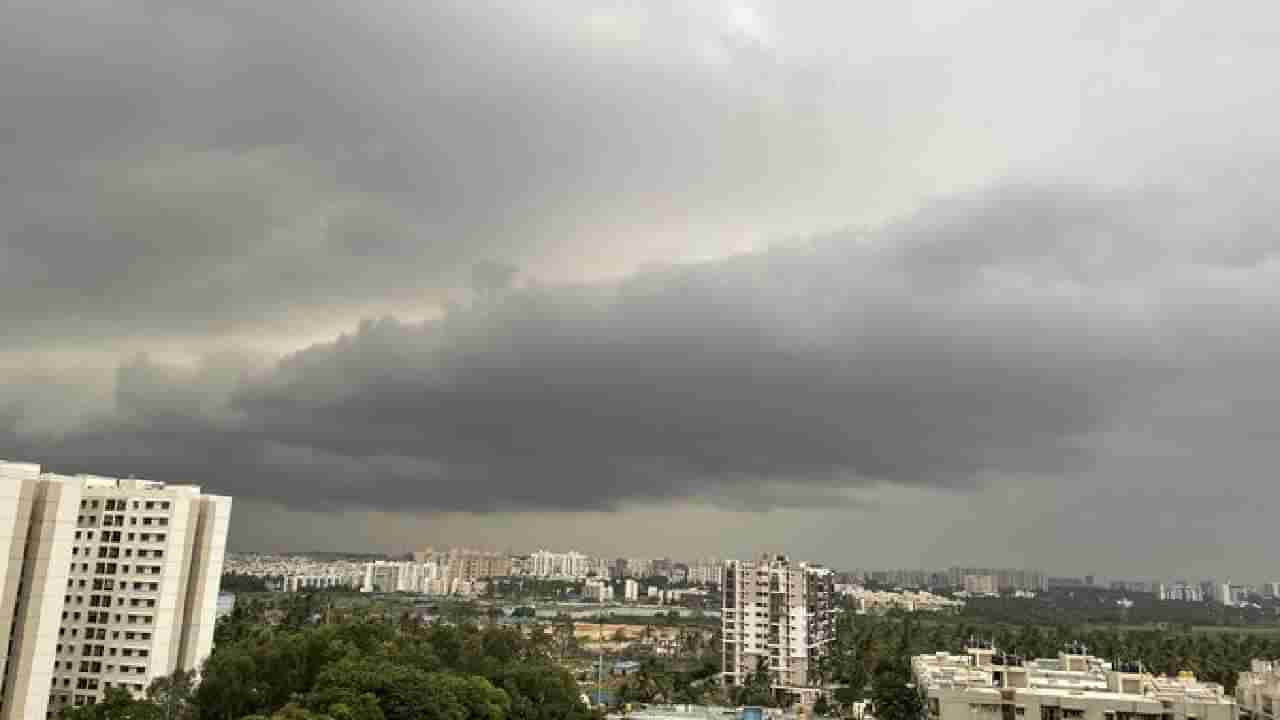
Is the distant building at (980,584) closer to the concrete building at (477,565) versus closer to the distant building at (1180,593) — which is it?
the distant building at (1180,593)

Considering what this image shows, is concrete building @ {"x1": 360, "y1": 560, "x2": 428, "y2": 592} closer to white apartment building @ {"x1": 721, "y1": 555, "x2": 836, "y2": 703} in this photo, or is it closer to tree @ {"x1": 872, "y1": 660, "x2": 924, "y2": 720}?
white apartment building @ {"x1": 721, "y1": 555, "x2": 836, "y2": 703}

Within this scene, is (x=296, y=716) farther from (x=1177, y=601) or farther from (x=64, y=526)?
(x=1177, y=601)

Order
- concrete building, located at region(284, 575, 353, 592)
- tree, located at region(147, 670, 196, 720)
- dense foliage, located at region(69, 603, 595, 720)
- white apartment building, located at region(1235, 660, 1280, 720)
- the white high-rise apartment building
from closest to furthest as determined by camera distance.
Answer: dense foliage, located at region(69, 603, 595, 720) < white apartment building, located at region(1235, 660, 1280, 720) < tree, located at region(147, 670, 196, 720) < the white high-rise apartment building < concrete building, located at region(284, 575, 353, 592)

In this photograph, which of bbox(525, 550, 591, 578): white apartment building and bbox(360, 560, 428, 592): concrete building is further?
bbox(525, 550, 591, 578): white apartment building

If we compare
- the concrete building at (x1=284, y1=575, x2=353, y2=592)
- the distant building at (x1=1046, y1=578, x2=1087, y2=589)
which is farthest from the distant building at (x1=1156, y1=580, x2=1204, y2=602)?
the concrete building at (x1=284, y1=575, x2=353, y2=592)

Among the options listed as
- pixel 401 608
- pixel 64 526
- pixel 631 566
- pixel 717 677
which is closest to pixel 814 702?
pixel 717 677
